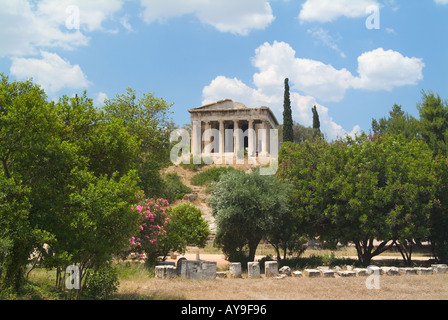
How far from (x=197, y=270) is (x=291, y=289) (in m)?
3.99

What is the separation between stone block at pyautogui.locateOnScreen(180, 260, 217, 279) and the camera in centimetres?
1688

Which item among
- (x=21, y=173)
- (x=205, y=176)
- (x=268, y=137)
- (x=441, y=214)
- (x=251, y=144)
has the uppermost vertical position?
(x=268, y=137)

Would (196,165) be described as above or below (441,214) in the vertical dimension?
above

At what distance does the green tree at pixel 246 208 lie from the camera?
64.4 ft

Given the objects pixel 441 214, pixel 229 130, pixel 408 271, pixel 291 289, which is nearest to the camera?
pixel 291 289

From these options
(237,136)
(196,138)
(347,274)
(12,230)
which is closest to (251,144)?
(237,136)

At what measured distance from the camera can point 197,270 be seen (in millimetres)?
16984

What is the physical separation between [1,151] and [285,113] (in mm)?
41975

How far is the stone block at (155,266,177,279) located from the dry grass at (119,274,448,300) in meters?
0.52

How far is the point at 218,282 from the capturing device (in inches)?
631

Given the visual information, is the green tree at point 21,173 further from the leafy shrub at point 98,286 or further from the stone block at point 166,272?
the stone block at point 166,272
